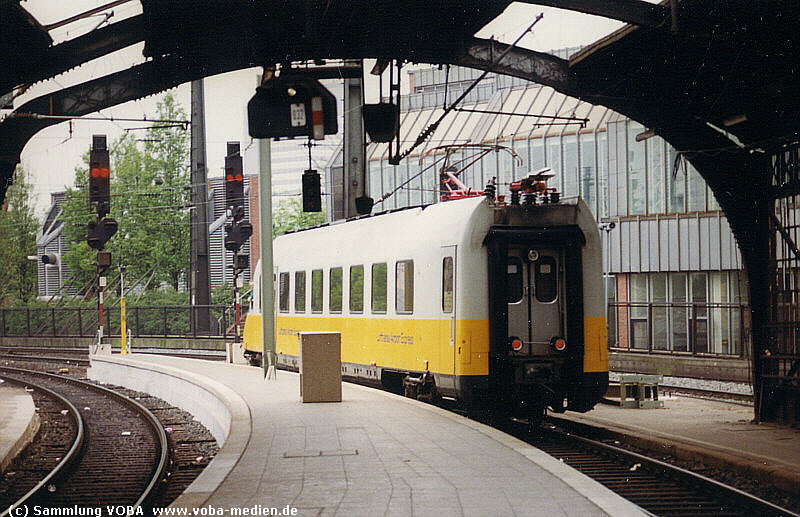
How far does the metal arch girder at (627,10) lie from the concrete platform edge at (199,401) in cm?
649

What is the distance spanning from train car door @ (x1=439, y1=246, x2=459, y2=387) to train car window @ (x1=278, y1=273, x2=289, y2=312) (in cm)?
888

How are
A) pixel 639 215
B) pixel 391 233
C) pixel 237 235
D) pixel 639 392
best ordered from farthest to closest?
1. pixel 639 215
2. pixel 237 235
3. pixel 639 392
4. pixel 391 233

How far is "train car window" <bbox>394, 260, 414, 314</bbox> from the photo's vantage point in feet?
56.5

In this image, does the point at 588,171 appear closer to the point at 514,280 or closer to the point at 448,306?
Answer: the point at 514,280

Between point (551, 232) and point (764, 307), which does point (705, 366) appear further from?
point (551, 232)

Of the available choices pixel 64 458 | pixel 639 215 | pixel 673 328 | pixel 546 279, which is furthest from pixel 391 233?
pixel 639 215

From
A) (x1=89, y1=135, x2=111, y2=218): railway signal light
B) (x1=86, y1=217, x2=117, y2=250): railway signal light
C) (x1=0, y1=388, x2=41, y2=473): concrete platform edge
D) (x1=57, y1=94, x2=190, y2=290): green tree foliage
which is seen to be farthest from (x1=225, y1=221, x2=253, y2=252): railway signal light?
(x1=57, y1=94, x2=190, y2=290): green tree foliage

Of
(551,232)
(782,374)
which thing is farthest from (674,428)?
(551,232)

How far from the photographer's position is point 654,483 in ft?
38.9

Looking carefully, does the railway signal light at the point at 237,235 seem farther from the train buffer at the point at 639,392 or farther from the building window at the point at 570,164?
the train buffer at the point at 639,392

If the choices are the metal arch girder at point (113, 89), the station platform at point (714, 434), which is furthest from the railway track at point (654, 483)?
the metal arch girder at point (113, 89)

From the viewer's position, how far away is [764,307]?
17219mm

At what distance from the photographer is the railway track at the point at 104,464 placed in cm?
1228

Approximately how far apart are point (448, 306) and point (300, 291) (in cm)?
814
